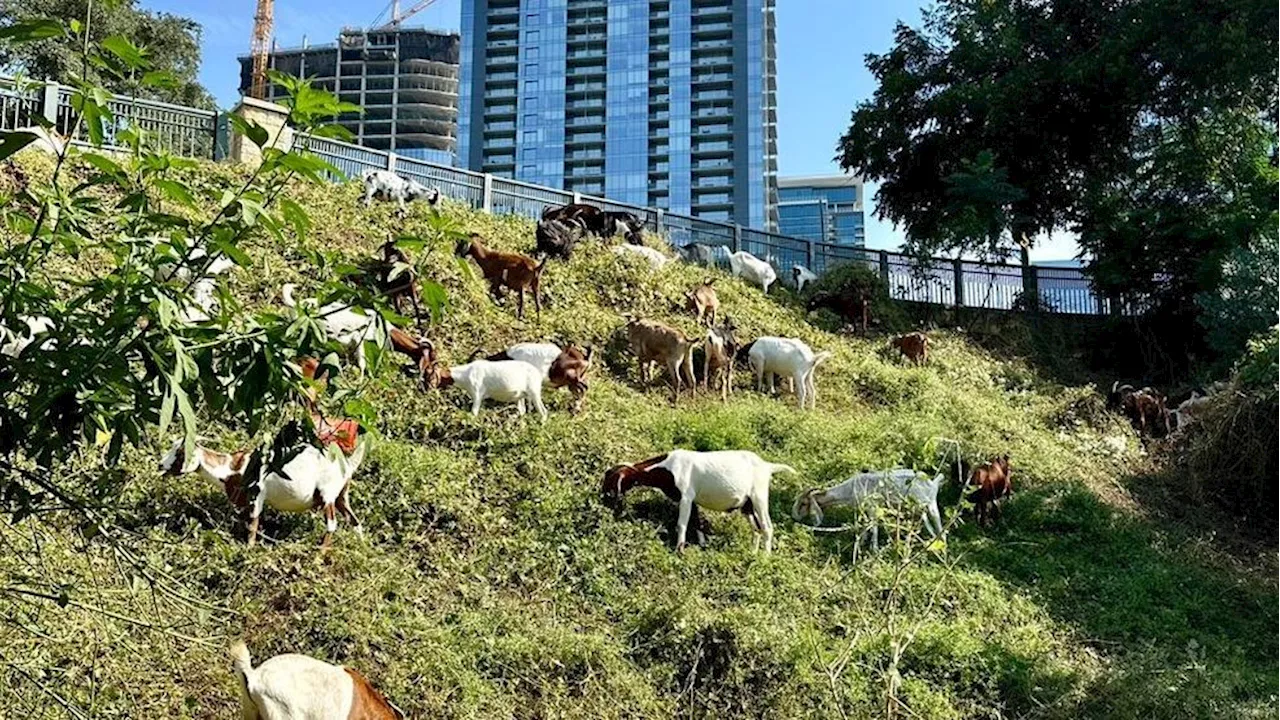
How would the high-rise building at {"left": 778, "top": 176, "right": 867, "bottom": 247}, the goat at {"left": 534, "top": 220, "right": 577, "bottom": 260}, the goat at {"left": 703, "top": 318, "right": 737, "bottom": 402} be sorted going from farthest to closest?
1. the high-rise building at {"left": 778, "top": 176, "right": 867, "bottom": 247}
2. the goat at {"left": 534, "top": 220, "right": 577, "bottom": 260}
3. the goat at {"left": 703, "top": 318, "right": 737, "bottom": 402}

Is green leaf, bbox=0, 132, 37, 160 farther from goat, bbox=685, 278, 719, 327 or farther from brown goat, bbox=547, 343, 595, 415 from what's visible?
goat, bbox=685, 278, 719, 327

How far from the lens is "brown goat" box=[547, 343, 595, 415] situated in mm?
11164

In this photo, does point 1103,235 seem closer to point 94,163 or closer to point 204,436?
point 204,436

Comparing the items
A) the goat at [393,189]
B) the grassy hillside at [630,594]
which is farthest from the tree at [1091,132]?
the goat at [393,189]

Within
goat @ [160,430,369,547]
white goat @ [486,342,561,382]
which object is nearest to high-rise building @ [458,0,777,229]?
white goat @ [486,342,561,382]

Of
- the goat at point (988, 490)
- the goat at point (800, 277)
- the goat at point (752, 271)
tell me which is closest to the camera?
the goat at point (988, 490)

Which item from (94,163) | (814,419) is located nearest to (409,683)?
(94,163)

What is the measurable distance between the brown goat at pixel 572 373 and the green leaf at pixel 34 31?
29.7 ft

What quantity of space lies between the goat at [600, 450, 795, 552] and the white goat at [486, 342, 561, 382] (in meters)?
2.17

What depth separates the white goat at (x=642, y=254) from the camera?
644 inches

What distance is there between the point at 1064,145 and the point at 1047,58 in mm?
1687

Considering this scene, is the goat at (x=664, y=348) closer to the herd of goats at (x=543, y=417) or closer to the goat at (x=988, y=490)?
the herd of goats at (x=543, y=417)

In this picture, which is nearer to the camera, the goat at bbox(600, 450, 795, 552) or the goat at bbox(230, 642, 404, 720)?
the goat at bbox(230, 642, 404, 720)

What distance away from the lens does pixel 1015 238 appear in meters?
21.1
